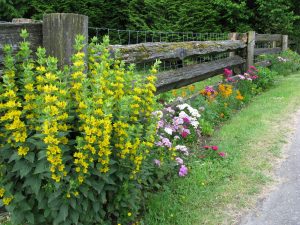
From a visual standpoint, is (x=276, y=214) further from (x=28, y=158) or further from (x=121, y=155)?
(x=28, y=158)

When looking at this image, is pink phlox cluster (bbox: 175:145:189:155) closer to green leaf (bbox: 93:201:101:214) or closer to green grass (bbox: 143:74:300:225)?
green grass (bbox: 143:74:300:225)

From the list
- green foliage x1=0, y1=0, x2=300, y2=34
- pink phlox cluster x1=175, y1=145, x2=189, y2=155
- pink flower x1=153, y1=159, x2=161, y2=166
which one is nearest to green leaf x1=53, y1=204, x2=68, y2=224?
pink flower x1=153, y1=159, x2=161, y2=166

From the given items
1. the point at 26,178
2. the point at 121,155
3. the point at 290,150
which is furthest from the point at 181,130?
the point at 26,178

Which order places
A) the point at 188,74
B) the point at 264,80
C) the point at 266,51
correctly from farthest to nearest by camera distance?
the point at 266,51
the point at 264,80
the point at 188,74

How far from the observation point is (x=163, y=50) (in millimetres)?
5586

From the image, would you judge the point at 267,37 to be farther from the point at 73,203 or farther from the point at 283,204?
the point at 73,203

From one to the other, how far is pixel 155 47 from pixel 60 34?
2.38 m

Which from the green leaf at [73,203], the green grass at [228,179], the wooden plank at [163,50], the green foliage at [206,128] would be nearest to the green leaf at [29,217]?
the green leaf at [73,203]

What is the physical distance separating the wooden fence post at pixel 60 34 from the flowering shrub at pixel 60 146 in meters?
0.30

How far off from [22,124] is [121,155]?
2.39ft

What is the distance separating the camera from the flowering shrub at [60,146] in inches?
101

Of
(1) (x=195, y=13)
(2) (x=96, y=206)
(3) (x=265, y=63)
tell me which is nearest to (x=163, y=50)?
(2) (x=96, y=206)

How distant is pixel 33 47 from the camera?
127 inches

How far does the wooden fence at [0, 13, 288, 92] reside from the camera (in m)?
3.20
